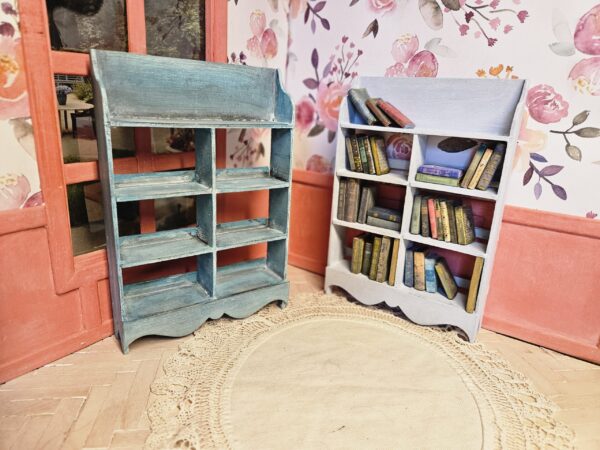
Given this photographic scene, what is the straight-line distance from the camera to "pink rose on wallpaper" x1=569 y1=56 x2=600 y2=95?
1919 mm

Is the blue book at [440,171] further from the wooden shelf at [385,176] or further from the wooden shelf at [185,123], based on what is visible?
the wooden shelf at [185,123]

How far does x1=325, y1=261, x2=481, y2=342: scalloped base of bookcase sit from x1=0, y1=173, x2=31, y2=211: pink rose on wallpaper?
5.42ft

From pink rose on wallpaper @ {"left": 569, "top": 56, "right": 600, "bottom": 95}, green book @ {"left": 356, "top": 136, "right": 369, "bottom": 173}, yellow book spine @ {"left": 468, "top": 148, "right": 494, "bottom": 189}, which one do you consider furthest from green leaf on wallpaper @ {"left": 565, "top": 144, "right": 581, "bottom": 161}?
green book @ {"left": 356, "top": 136, "right": 369, "bottom": 173}

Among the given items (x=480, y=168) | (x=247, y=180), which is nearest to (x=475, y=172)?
(x=480, y=168)

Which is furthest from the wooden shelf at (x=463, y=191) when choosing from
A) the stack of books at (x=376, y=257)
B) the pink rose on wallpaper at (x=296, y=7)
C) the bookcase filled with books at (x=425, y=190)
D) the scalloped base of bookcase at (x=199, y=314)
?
the pink rose on wallpaper at (x=296, y=7)

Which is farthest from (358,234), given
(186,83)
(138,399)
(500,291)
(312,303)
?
(138,399)

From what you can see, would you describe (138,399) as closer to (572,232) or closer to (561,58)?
(572,232)

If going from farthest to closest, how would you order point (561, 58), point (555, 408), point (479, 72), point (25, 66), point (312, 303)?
point (312, 303) → point (479, 72) → point (561, 58) → point (555, 408) → point (25, 66)

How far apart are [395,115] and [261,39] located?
3.30 feet

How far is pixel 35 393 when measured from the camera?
1696 mm

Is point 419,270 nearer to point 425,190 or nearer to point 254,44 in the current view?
point 425,190

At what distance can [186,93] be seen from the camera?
2041mm

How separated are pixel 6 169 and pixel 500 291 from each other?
2.42 m

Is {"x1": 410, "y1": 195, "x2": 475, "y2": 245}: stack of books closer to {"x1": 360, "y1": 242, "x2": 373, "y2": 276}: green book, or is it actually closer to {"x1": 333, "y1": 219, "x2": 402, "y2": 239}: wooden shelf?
{"x1": 333, "y1": 219, "x2": 402, "y2": 239}: wooden shelf
